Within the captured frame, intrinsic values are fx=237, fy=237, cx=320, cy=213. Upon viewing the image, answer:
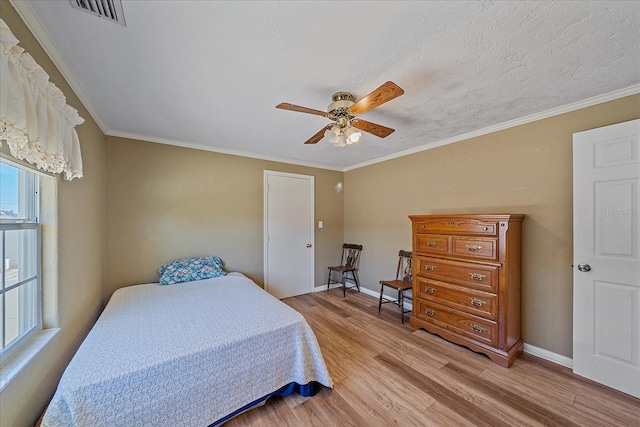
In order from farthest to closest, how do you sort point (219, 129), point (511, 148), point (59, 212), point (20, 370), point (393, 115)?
point (219, 129)
point (511, 148)
point (393, 115)
point (59, 212)
point (20, 370)

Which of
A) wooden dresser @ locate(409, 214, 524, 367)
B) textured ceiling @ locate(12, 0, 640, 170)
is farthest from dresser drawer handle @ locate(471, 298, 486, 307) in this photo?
textured ceiling @ locate(12, 0, 640, 170)

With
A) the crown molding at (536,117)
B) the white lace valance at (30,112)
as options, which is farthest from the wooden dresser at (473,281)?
the white lace valance at (30,112)

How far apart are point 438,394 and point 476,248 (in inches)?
51.5

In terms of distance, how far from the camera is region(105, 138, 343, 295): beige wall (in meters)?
2.73

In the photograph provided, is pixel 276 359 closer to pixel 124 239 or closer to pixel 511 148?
pixel 124 239

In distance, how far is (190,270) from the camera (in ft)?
9.61

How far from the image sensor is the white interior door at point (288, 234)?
3744 millimetres

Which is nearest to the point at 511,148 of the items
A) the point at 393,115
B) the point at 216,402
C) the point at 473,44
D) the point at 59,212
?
the point at 393,115

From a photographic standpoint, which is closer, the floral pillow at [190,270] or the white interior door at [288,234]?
the floral pillow at [190,270]

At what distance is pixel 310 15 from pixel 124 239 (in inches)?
119

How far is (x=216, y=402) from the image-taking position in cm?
146

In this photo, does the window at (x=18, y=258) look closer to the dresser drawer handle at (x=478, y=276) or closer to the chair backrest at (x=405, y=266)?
the dresser drawer handle at (x=478, y=276)

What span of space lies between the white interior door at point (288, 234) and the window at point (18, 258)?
243cm

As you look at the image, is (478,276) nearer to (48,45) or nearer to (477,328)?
(477,328)
